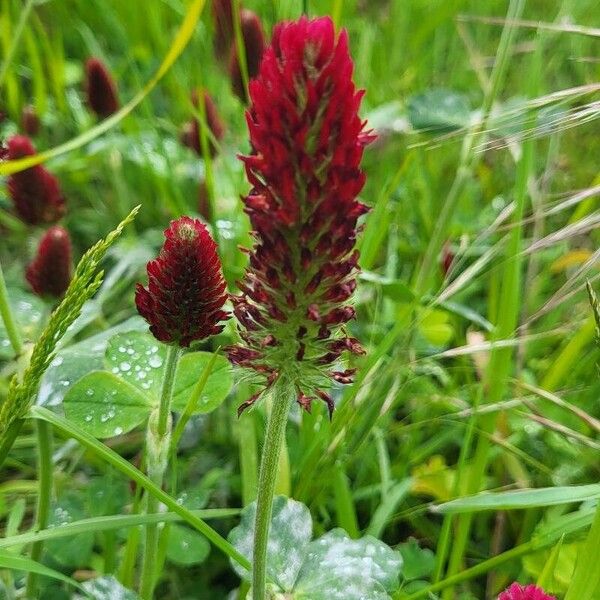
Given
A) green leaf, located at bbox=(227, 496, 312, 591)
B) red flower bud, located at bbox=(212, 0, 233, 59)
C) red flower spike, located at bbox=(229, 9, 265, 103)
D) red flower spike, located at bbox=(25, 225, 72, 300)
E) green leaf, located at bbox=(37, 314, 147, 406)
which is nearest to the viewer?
green leaf, located at bbox=(227, 496, 312, 591)

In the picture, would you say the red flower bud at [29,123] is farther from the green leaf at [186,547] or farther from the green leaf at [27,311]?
the green leaf at [186,547]

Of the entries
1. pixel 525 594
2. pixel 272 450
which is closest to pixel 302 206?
pixel 272 450

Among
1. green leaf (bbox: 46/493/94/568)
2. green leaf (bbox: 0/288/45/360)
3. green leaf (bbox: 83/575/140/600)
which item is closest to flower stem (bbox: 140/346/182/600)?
green leaf (bbox: 83/575/140/600)

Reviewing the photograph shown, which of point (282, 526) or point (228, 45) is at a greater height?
point (228, 45)

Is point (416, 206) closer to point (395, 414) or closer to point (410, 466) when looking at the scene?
point (395, 414)

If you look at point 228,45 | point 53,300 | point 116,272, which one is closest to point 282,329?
point 53,300

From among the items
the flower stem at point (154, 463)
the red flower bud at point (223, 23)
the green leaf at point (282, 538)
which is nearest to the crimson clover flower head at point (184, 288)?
the flower stem at point (154, 463)

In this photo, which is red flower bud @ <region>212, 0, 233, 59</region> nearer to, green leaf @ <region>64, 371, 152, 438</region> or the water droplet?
the water droplet
